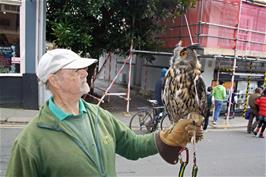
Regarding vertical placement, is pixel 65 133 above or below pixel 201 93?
below

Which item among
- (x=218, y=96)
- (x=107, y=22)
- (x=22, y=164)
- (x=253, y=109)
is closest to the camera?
(x=22, y=164)

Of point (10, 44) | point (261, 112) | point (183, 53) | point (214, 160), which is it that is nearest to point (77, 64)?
point (183, 53)

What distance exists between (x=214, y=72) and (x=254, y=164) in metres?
5.76

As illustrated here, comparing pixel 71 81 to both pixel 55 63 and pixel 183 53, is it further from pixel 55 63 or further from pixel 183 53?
pixel 183 53

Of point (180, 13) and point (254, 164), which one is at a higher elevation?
point (180, 13)

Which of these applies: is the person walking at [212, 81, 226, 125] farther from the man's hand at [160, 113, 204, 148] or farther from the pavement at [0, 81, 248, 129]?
the man's hand at [160, 113, 204, 148]

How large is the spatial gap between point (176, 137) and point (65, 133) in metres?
0.82

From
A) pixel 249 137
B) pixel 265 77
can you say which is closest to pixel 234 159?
pixel 249 137

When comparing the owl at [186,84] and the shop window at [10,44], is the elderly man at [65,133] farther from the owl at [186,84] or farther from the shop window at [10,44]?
the shop window at [10,44]

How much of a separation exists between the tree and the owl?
7.12 m

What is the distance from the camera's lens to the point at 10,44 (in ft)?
31.2

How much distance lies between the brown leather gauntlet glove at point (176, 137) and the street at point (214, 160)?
322 centimetres

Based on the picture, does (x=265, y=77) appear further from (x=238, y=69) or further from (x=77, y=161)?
(x=77, y=161)

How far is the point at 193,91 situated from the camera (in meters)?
2.33
